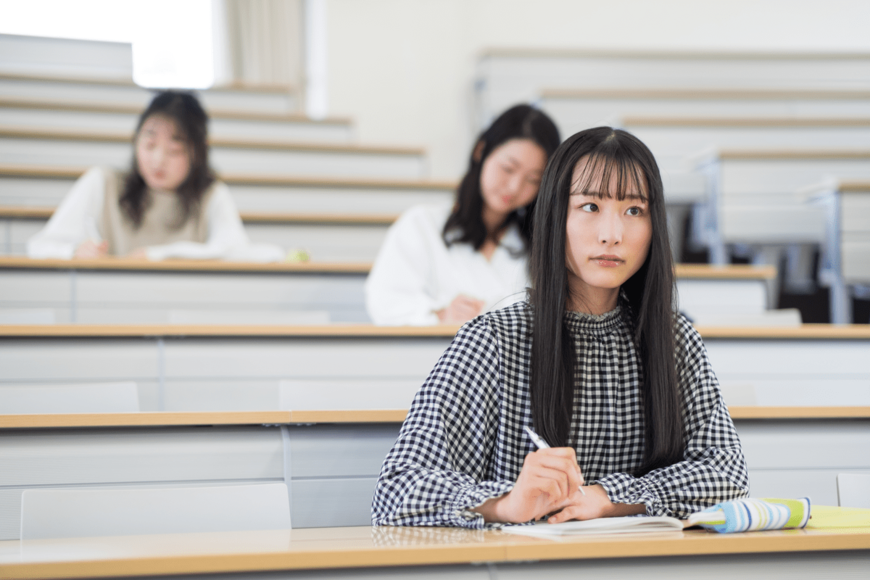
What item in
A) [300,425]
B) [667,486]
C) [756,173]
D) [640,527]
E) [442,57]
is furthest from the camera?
[442,57]

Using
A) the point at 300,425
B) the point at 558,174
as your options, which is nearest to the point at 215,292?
the point at 300,425

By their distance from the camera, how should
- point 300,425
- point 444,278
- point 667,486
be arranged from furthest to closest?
point 444,278 < point 300,425 < point 667,486

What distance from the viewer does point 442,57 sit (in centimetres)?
439

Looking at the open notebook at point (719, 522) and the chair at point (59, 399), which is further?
the chair at point (59, 399)

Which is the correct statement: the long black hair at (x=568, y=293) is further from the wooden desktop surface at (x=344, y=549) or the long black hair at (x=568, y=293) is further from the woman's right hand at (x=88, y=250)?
the woman's right hand at (x=88, y=250)

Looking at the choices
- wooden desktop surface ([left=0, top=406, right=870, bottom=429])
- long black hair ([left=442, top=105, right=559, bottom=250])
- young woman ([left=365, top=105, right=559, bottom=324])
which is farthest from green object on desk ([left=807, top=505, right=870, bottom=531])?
young woman ([left=365, top=105, right=559, bottom=324])

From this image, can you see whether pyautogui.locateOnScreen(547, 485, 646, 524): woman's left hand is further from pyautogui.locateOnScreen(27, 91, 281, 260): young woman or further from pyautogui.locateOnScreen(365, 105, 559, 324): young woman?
pyautogui.locateOnScreen(27, 91, 281, 260): young woman

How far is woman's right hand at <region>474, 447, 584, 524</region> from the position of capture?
78cm

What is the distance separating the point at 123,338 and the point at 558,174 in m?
0.99

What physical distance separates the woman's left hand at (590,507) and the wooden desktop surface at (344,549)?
11 cm

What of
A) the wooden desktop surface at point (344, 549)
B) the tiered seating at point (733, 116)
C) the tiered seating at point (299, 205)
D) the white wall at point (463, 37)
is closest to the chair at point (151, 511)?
the wooden desktop surface at point (344, 549)

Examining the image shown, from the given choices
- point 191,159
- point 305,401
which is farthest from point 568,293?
point 191,159

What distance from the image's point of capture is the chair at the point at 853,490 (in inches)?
40.3

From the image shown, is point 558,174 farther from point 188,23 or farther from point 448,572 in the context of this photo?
point 188,23
